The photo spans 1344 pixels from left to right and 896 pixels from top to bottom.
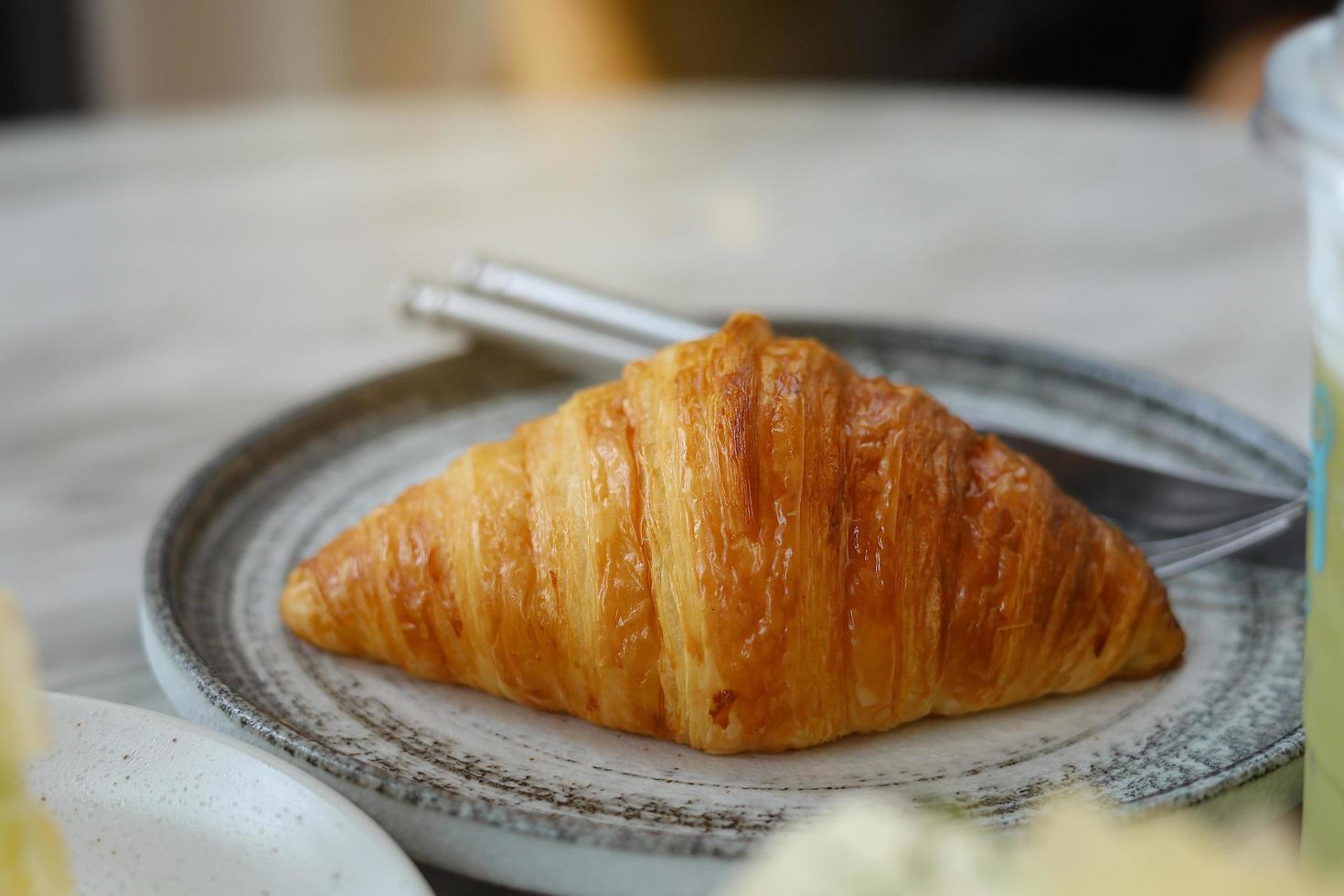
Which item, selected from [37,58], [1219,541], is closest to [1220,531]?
[1219,541]

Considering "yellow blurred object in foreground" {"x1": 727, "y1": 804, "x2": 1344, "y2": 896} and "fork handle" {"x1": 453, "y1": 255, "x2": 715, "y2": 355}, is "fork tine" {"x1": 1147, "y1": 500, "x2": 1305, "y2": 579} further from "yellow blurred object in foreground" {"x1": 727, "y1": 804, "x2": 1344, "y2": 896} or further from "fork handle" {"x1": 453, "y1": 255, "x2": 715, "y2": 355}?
"yellow blurred object in foreground" {"x1": 727, "y1": 804, "x2": 1344, "y2": 896}

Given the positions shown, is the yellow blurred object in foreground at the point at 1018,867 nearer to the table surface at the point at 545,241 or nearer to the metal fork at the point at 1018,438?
the metal fork at the point at 1018,438

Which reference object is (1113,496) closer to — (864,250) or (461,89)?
(864,250)

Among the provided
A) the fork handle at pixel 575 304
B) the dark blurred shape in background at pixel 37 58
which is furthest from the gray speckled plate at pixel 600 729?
the dark blurred shape in background at pixel 37 58

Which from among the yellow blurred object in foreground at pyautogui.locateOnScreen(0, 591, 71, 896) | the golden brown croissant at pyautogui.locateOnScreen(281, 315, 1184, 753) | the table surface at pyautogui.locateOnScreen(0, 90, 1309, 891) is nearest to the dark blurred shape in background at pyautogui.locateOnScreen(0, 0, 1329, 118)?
the table surface at pyautogui.locateOnScreen(0, 90, 1309, 891)

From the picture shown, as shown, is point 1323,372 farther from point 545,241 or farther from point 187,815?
point 545,241

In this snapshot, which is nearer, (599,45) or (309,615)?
(309,615)
